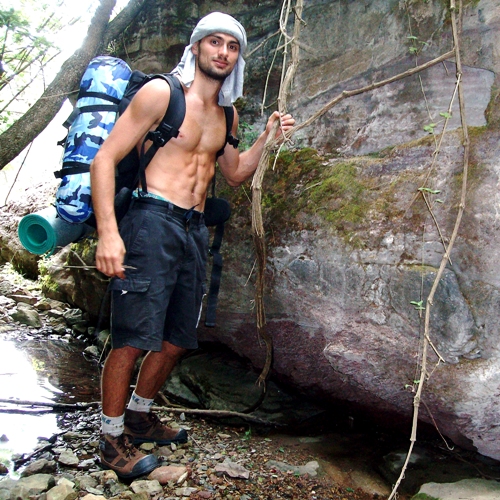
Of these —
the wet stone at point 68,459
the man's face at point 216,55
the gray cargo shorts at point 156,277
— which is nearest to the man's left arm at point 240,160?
the man's face at point 216,55

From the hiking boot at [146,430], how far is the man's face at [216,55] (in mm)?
2419

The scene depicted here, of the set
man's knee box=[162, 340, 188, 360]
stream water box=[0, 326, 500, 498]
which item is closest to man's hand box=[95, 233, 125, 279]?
man's knee box=[162, 340, 188, 360]

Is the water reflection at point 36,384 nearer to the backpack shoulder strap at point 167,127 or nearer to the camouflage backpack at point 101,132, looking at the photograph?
the camouflage backpack at point 101,132

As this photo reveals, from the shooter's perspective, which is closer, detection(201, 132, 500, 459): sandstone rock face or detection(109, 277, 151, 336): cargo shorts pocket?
detection(109, 277, 151, 336): cargo shorts pocket

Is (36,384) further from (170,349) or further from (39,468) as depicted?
(170,349)

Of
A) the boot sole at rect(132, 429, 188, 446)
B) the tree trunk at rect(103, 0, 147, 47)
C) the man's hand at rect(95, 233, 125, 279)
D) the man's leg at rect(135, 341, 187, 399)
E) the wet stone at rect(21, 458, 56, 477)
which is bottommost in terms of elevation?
the wet stone at rect(21, 458, 56, 477)

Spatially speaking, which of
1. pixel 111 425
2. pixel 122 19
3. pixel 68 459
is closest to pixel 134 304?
pixel 111 425

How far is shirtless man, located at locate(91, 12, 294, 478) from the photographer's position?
122 inches

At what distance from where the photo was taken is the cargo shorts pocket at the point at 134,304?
10.2ft

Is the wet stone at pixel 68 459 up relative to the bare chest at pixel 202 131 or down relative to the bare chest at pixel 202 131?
down

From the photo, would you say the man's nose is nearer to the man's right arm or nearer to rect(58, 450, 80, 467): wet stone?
the man's right arm

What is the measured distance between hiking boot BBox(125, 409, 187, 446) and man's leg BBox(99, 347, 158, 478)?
30 cm

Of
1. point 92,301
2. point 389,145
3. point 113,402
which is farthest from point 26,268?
point 389,145

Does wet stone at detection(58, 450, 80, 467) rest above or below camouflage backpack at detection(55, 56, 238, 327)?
below
